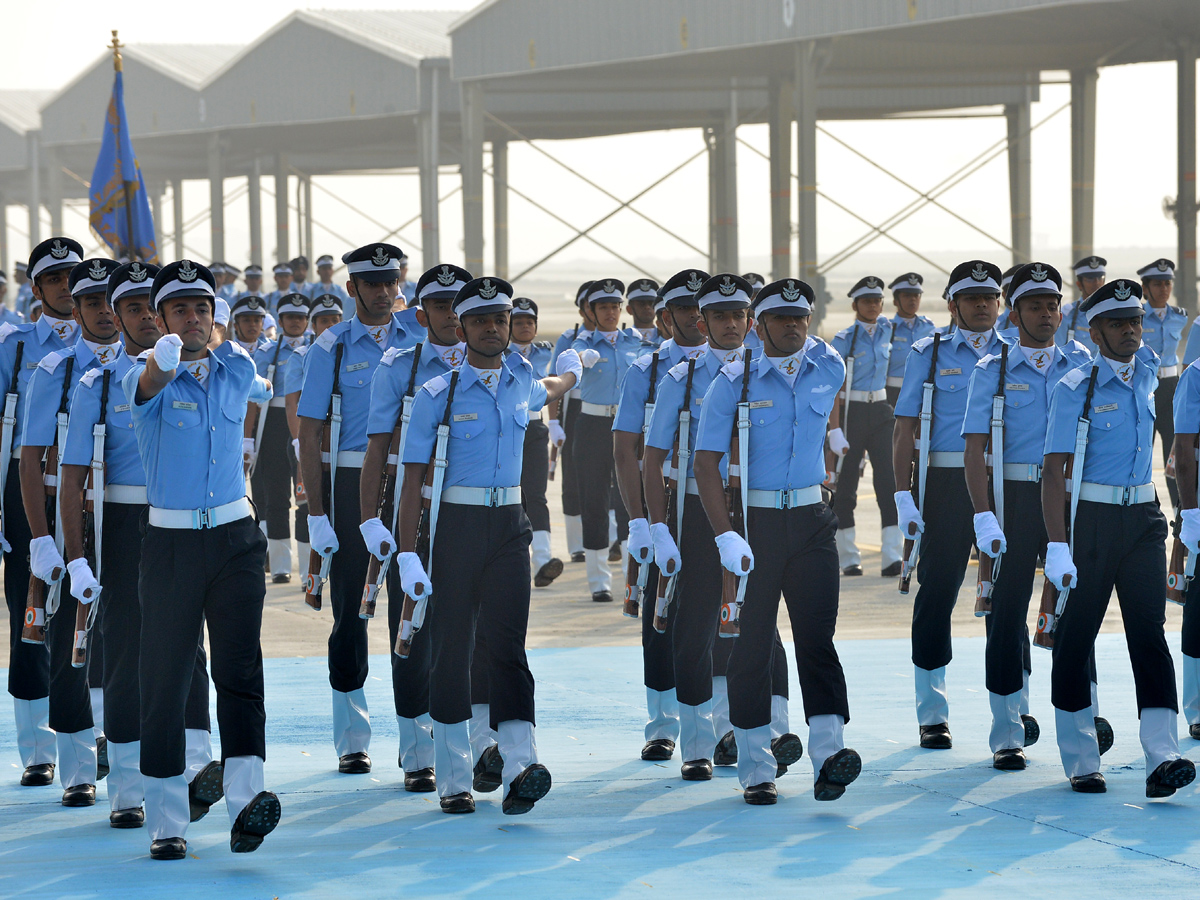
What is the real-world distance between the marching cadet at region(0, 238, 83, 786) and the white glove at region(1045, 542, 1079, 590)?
14.1ft

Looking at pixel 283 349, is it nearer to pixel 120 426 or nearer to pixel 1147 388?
pixel 120 426

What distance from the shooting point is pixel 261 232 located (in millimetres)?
51625

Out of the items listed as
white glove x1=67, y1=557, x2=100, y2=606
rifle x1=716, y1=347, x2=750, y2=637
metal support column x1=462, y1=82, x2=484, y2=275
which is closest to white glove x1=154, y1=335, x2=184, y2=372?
white glove x1=67, y1=557, x2=100, y2=606

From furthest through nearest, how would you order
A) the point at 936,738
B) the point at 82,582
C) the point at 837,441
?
the point at 837,441 → the point at 936,738 → the point at 82,582

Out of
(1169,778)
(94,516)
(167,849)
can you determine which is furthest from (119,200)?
(1169,778)

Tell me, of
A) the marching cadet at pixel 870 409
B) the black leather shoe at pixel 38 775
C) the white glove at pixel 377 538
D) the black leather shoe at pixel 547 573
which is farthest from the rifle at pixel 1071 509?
the black leather shoe at pixel 547 573

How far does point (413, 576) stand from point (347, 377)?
1.40m

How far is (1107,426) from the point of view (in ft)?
22.9

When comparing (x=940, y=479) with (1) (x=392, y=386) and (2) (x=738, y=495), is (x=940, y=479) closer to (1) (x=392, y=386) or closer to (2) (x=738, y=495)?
(2) (x=738, y=495)

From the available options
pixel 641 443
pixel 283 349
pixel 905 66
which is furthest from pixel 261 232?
pixel 641 443

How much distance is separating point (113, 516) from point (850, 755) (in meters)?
3.02

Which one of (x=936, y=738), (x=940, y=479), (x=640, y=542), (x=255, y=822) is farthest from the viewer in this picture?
(x=940, y=479)

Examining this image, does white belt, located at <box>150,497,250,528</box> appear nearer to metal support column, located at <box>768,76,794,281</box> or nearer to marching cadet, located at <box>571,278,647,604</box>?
marching cadet, located at <box>571,278,647,604</box>

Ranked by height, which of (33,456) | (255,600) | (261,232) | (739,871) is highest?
(261,232)
